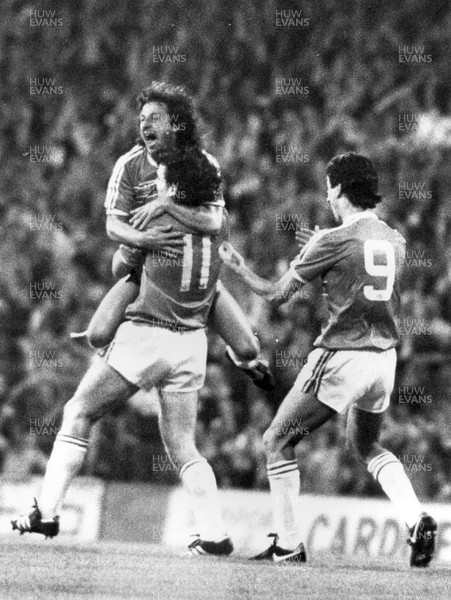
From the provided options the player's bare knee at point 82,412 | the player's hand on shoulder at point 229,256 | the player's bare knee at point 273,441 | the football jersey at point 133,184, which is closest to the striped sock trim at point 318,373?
the player's bare knee at point 273,441

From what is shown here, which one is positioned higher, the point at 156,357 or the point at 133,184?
the point at 133,184

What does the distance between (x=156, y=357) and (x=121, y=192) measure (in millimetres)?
815

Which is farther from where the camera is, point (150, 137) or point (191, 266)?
point (150, 137)

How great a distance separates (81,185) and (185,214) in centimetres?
778

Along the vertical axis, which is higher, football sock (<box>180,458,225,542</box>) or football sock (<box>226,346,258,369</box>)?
football sock (<box>226,346,258,369</box>)

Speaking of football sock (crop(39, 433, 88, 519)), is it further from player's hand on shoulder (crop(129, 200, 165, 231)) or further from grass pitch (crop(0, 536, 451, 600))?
player's hand on shoulder (crop(129, 200, 165, 231))

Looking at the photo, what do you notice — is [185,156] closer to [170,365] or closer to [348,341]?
[170,365]

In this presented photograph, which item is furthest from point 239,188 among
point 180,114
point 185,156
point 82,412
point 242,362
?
point 82,412

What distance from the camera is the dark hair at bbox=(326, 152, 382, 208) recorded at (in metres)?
6.70

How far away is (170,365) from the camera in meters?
6.47

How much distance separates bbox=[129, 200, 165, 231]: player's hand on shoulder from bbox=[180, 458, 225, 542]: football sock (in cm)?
113

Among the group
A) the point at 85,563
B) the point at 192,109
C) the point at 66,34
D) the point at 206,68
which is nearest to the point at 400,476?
the point at 85,563

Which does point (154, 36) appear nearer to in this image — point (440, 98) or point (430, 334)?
point (440, 98)

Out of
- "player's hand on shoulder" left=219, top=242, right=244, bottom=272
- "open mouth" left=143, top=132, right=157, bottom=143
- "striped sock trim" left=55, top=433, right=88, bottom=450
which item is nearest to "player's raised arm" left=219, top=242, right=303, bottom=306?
"player's hand on shoulder" left=219, top=242, right=244, bottom=272
